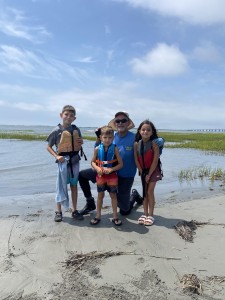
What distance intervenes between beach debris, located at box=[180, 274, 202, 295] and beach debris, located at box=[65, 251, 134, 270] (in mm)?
954

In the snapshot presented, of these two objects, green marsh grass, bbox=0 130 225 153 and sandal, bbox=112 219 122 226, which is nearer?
sandal, bbox=112 219 122 226

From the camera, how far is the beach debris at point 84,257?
158 inches

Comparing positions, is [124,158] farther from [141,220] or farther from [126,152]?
[141,220]

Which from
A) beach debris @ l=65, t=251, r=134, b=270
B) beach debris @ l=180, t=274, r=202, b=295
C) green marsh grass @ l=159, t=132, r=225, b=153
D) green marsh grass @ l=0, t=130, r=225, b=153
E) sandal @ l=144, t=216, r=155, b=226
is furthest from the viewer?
green marsh grass @ l=0, t=130, r=225, b=153

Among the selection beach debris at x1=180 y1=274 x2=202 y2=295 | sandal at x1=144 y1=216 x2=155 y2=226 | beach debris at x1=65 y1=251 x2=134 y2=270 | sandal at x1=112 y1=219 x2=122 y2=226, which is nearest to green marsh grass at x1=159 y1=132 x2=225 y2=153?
sandal at x1=144 y1=216 x2=155 y2=226

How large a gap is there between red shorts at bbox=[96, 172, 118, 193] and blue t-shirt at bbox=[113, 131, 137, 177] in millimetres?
381

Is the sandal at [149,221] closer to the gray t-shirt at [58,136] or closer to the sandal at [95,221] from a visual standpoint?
the sandal at [95,221]

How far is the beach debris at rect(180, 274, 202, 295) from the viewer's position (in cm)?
343

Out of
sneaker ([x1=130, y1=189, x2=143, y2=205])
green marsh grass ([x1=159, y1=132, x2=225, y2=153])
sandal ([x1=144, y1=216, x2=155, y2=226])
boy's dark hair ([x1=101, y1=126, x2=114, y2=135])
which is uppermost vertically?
boy's dark hair ([x1=101, y1=126, x2=114, y2=135])

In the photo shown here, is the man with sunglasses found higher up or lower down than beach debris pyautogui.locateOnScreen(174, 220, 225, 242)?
higher up

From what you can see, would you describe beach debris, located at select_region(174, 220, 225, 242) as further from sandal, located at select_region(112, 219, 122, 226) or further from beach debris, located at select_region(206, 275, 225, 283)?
beach debris, located at select_region(206, 275, 225, 283)

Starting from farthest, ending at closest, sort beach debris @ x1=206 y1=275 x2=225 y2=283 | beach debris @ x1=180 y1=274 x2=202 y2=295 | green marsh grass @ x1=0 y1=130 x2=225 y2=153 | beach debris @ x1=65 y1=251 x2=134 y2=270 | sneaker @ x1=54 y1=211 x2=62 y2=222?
green marsh grass @ x1=0 y1=130 x2=225 y2=153
sneaker @ x1=54 y1=211 x2=62 y2=222
beach debris @ x1=65 y1=251 x2=134 y2=270
beach debris @ x1=206 y1=275 x2=225 y2=283
beach debris @ x1=180 y1=274 x2=202 y2=295

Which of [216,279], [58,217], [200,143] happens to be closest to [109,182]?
[58,217]

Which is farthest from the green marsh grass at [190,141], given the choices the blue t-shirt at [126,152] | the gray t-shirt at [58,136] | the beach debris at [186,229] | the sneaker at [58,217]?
the sneaker at [58,217]
